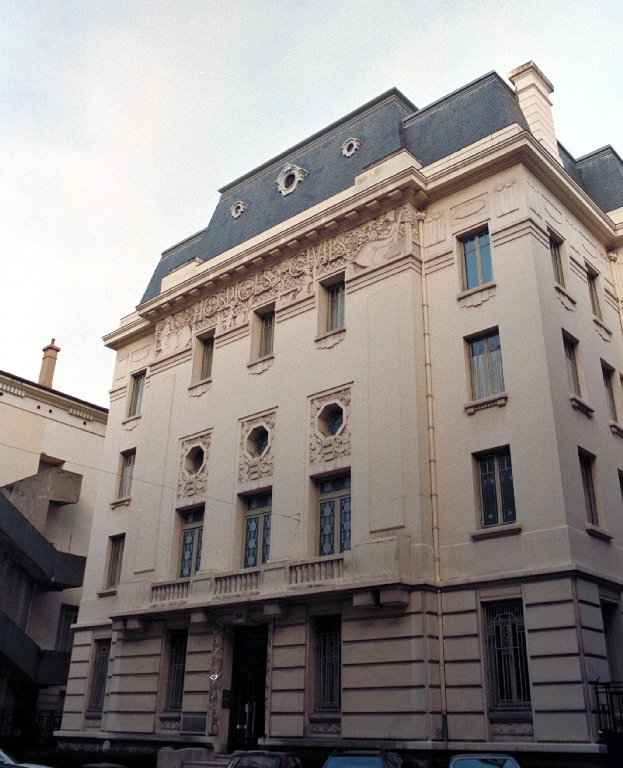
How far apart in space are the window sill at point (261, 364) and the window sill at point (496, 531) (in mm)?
9602

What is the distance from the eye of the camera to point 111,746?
2448 centimetres

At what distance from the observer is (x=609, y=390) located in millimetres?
23312

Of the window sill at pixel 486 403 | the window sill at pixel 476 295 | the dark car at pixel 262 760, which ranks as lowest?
the dark car at pixel 262 760

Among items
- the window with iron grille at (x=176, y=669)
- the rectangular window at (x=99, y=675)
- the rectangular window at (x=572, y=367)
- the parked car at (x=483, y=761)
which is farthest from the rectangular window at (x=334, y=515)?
the rectangular window at (x=99, y=675)

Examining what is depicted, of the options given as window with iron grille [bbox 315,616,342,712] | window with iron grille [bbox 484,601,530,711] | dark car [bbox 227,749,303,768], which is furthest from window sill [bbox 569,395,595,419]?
dark car [bbox 227,749,303,768]

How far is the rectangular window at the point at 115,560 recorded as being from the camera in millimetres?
28844

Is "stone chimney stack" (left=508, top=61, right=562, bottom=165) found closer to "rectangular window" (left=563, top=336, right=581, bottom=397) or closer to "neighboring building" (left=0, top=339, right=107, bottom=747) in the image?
A: "rectangular window" (left=563, top=336, right=581, bottom=397)

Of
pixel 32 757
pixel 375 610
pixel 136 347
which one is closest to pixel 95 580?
pixel 32 757

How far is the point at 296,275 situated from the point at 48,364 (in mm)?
20210

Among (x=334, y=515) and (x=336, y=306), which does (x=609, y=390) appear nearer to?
(x=336, y=306)

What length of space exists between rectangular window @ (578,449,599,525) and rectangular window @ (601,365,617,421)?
2.74 m

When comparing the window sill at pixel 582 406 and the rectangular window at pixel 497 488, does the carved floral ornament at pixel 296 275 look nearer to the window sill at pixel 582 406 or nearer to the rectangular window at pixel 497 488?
the window sill at pixel 582 406

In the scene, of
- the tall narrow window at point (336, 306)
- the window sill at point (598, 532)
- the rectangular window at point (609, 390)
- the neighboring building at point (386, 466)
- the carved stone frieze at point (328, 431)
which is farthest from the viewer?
the tall narrow window at point (336, 306)

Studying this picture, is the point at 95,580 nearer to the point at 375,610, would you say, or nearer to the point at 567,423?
the point at 375,610
